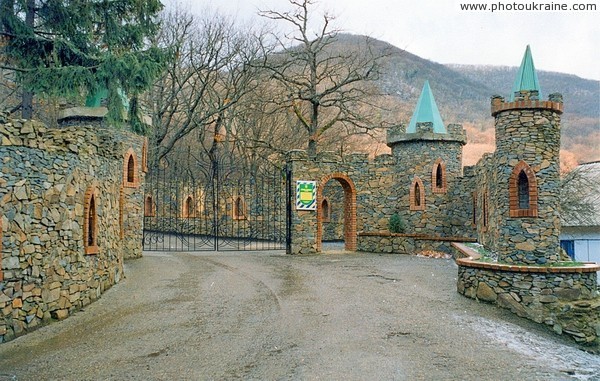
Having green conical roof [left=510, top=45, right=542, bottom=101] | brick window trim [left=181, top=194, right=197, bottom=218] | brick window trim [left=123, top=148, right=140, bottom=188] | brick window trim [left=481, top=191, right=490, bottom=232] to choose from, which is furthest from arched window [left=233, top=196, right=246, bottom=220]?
green conical roof [left=510, top=45, right=542, bottom=101]

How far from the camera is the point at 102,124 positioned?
15.7 metres

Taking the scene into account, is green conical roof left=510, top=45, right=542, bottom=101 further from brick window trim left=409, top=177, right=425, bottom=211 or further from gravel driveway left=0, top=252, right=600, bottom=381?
brick window trim left=409, top=177, right=425, bottom=211

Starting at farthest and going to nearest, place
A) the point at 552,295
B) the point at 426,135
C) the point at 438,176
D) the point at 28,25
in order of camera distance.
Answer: the point at 438,176, the point at 426,135, the point at 28,25, the point at 552,295

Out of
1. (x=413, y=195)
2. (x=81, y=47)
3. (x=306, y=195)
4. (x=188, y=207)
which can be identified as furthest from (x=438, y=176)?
(x=81, y=47)

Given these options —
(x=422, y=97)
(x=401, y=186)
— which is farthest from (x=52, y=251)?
(x=422, y=97)

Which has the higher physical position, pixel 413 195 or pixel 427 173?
pixel 427 173

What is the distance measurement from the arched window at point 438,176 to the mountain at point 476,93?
1179 inches

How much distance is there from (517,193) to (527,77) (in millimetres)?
2858

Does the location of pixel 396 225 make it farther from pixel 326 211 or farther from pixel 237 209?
pixel 237 209

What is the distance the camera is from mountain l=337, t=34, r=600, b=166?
57806 millimetres

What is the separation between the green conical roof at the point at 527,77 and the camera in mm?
11508

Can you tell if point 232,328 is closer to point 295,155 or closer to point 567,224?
point 295,155

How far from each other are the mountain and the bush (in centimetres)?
3120

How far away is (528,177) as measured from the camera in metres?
10.4
